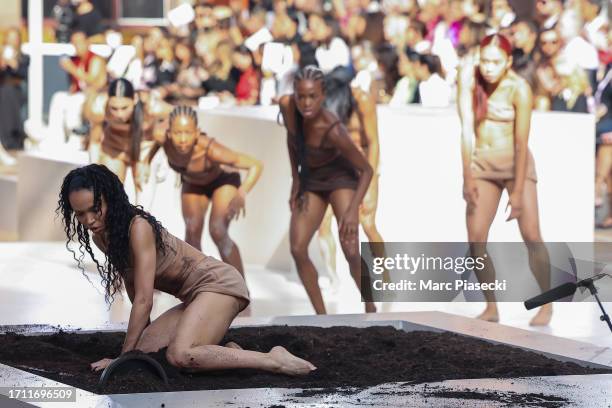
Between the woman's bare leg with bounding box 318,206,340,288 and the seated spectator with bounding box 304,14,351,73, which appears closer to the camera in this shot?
the woman's bare leg with bounding box 318,206,340,288

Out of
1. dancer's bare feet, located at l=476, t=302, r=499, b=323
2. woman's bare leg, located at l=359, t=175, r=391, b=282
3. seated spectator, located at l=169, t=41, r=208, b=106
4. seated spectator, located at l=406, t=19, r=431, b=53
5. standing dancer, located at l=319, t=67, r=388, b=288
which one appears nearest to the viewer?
dancer's bare feet, located at l=476, t=302, r=499, b=323

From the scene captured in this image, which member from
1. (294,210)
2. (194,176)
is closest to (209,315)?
(294,210)

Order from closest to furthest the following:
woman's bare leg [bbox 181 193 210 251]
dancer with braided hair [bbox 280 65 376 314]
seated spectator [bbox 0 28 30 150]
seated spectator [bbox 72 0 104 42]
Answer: dancer with braided hair [bbox 280 65 376 314], woman's bare leg [bbox 181 193 210 251], seated spectator [bbox 72 0 104 42], seated spectator [bbox 0 28 30 150]

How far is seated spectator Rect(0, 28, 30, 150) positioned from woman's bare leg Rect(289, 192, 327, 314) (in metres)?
12.9

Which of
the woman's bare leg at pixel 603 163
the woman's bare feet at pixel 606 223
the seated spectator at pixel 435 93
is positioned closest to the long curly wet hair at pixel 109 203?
the seated spectator at pixel 435 93

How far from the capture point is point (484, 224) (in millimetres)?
10148

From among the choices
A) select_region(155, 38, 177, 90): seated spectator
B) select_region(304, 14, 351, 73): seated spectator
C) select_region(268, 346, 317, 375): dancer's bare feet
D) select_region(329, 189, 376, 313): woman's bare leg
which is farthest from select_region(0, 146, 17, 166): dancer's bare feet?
select_region(268, 346, 317, 375): dancer's bare feet

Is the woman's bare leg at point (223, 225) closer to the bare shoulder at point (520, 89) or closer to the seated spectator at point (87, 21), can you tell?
the bare shoulder at point (520, 89)

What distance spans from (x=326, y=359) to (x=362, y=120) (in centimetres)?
437

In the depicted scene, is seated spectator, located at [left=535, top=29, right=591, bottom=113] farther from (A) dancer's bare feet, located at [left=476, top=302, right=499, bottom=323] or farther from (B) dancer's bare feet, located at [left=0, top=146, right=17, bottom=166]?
(B) dancer's bare feet, located at [left=0, top=146, right=17, bottom=166]

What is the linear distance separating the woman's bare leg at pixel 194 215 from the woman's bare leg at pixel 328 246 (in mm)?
1401

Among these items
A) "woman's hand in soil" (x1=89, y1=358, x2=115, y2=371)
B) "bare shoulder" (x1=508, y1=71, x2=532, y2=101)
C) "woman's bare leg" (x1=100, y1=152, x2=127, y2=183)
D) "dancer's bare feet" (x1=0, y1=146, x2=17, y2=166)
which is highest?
"bare shoulder" (x1=508, y1=71, x2=532, y2=101)

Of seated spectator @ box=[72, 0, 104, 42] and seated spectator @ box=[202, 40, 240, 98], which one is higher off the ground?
seated spectator @ box=[72, 0, 104, 42]

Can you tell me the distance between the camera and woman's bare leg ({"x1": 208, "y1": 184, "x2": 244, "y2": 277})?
10680 mm
